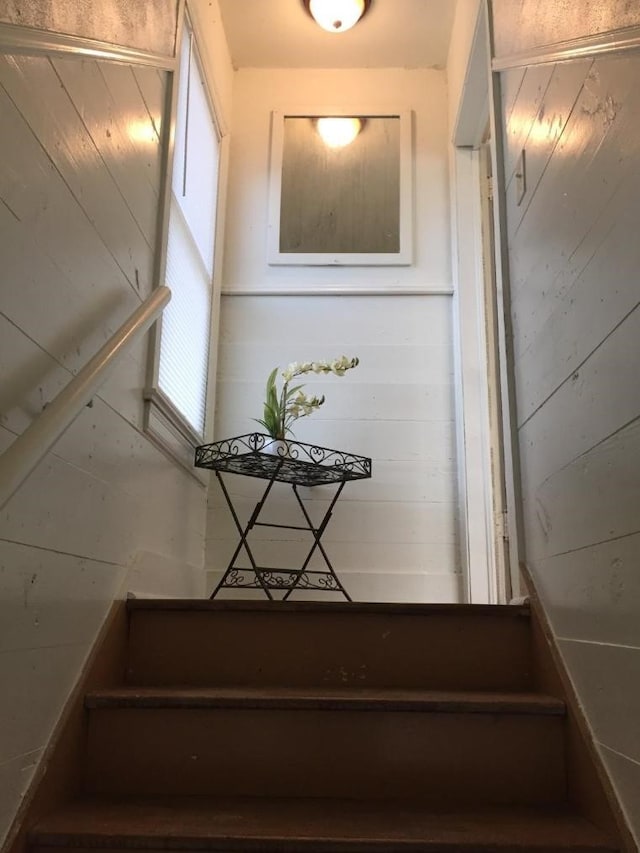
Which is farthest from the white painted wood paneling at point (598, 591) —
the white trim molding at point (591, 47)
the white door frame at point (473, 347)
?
the white door frame at point (473, 347)

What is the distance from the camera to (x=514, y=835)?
1186mm

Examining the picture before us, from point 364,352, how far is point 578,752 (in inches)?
80.5

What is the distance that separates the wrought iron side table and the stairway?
67 centimetres

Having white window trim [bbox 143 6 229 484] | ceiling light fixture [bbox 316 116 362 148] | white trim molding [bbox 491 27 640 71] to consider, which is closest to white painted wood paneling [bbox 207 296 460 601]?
white window trim [bbox 143 6 229 484]

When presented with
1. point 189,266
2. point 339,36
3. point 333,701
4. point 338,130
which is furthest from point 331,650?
point 339,36

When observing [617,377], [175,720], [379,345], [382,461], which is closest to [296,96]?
[379,345]

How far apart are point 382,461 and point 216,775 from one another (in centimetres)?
176

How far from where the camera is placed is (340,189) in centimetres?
332

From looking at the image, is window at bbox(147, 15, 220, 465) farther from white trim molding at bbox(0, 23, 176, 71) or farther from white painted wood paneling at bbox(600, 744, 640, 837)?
white painted wood paneling at bbox(600, 744, 640, 837)

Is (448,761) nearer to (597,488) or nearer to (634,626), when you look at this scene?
(634,626)

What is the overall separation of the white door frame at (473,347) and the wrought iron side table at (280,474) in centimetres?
46

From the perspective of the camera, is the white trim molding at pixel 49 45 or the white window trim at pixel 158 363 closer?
the white trim molding at pixel 49 45

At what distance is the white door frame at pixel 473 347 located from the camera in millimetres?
2711

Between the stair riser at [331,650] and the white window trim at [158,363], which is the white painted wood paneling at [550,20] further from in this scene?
the stair riser at [331,650]
